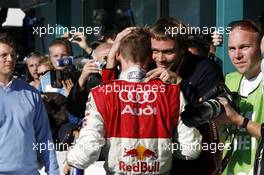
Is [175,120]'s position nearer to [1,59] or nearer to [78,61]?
[1,59]

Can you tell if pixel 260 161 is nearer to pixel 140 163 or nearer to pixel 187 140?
pixel 187 140

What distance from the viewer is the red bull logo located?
3.70 metres

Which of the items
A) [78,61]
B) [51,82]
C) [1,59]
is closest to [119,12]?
[51,82]

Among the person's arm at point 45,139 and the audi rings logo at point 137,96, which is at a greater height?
the audi rings logo at point 137,96

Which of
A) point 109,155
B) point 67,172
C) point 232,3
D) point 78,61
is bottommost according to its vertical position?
point 67,172

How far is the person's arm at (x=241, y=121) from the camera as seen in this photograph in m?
3.44

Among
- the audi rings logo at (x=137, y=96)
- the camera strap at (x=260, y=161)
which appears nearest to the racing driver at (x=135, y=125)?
the audi rings logo at (x=137, y=96)

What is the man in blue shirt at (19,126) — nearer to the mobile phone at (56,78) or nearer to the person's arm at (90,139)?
the person's arm at (90,139)

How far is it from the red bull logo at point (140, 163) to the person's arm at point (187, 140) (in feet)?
0.49

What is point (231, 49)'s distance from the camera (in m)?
3.81

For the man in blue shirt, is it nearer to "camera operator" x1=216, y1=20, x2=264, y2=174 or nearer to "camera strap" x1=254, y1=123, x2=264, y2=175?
"camera operator" x1=216, y1=20, x2=264, y2=174

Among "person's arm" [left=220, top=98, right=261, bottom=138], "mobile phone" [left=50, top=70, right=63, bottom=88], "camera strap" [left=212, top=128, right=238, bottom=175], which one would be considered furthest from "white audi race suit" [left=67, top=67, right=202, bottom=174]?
"mobile phone" [left=50, top=70, right=63, bottom=88]

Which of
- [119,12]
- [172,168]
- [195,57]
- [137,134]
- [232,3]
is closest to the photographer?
[137,134]

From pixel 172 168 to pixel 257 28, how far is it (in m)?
0.89
